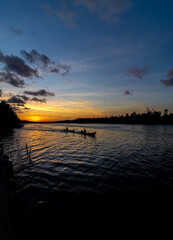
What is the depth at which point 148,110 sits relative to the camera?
596ft

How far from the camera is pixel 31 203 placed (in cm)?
759

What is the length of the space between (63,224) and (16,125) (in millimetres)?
118959

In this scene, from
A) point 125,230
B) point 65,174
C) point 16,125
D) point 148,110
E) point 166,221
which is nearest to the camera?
point 125,230

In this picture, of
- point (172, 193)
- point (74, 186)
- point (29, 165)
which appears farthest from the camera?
point (29, 165)

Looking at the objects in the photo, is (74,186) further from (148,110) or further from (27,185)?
(148,110)

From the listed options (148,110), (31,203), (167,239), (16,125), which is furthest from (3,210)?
(148,110)

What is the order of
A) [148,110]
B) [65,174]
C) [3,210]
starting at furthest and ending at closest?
[148,110]
[65,174]
[3,210]

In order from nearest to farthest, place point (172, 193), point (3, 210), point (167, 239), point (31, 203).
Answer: point (3, 210), point (167, 239), point (31, 203), point (172, 193)

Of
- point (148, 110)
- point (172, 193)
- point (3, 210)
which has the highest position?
point (148, 110)

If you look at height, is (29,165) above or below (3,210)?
below

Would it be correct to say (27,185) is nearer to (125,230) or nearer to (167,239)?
(125,230)

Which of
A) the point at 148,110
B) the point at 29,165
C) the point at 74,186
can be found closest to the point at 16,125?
the point at 29,165

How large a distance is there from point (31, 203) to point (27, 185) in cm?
270

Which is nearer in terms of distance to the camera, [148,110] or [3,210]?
[3,210]
